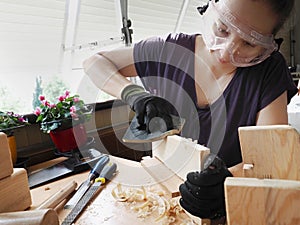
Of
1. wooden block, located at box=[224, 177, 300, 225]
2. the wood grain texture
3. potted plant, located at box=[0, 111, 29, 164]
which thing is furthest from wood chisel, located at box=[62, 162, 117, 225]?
wooden block, located at box=[224, 177, 300, 225]

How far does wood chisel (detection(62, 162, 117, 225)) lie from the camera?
25.0 inches

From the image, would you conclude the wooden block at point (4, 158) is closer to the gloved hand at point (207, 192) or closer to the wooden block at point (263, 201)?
the gloved hand at point (207, 192)

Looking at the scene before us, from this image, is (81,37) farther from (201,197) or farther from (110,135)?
(201,197)

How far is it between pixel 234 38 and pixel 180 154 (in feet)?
1.14

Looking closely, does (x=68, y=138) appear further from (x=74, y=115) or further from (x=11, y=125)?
(x=11, y=125)

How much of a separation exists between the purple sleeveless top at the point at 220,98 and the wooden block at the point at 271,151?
462mm

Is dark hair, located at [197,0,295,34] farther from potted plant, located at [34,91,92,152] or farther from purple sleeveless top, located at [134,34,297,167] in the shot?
potted plant, located at [34,91,92,152]

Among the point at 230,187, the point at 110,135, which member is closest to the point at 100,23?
the point at 110,135

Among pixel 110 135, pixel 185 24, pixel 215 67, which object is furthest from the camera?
pixel 185 24

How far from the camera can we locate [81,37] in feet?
6.84

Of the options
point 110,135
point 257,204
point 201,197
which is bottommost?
point 110,135

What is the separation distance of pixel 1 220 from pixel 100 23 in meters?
1.92

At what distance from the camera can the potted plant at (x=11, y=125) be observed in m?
0.94

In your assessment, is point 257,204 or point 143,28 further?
point 143,28
